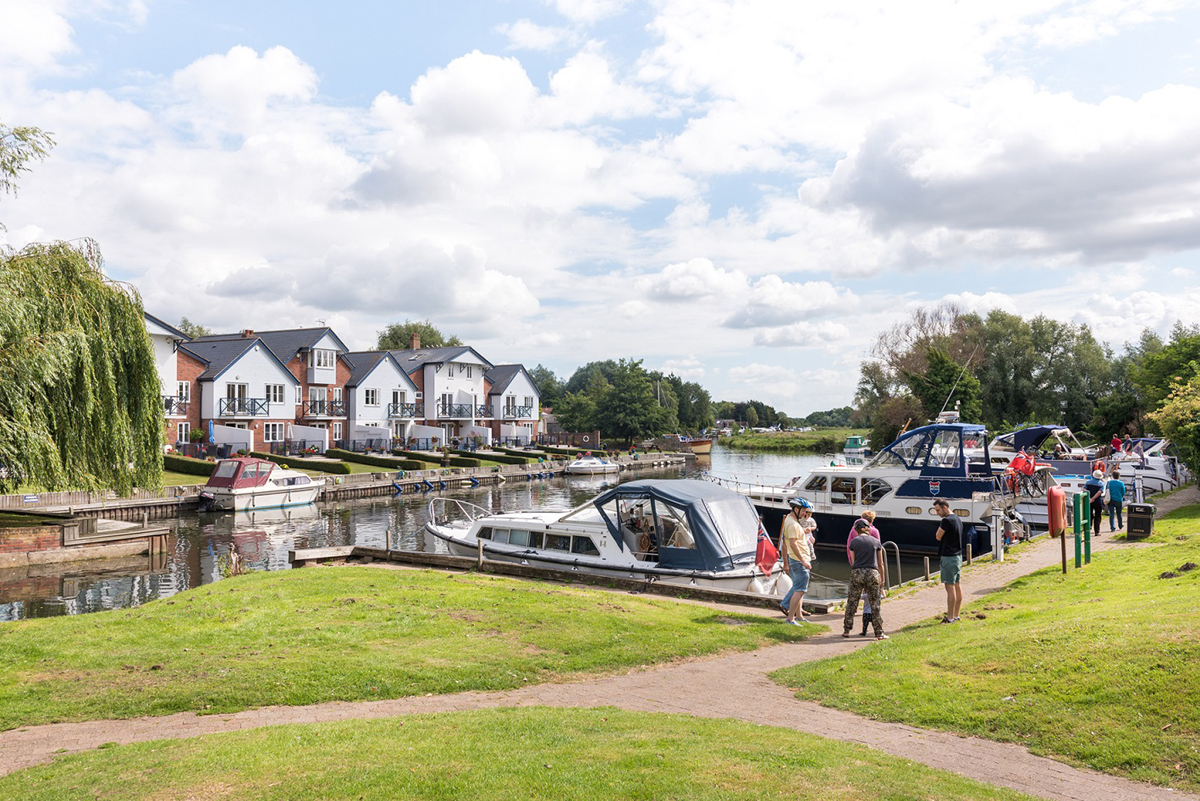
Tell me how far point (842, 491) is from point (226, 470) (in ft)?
103

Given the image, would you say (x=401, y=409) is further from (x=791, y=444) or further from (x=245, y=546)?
(x=791, y=444)

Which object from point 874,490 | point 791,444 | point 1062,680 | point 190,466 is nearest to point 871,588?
point 1062,680

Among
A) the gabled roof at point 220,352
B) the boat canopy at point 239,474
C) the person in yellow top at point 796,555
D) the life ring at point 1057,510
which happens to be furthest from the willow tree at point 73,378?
the gabled roof at point 220,352

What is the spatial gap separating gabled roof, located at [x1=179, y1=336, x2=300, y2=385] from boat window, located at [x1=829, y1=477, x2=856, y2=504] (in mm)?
45462

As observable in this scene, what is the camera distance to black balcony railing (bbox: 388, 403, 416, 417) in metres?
75.8

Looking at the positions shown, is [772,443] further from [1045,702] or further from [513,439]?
[1045,702]

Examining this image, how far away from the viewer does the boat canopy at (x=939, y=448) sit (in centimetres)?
2945

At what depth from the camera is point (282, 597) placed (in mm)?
14961

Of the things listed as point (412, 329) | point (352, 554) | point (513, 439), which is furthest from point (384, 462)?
point (412, 329)

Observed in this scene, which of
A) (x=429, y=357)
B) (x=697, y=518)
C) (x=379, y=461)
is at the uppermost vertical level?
(x=429, y=357)

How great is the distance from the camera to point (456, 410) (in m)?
83.0

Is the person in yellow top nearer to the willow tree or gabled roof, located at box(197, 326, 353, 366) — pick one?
the willow tree

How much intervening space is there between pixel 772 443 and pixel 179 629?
120 m

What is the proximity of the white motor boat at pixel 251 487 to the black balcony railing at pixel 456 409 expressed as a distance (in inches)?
1382
